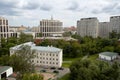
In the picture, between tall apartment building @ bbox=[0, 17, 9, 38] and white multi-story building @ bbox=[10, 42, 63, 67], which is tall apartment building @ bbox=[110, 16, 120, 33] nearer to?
tall apartment building @ bbox=[0, 17, 9, 38]

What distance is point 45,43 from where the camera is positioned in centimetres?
5672

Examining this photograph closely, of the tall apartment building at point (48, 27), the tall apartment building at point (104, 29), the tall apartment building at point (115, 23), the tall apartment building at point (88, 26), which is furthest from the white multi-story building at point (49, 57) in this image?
the tall apartment building at point (104, 29)

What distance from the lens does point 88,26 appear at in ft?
300

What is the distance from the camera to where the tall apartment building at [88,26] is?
89.2 metres

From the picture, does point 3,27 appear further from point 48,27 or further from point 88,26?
point 88,26

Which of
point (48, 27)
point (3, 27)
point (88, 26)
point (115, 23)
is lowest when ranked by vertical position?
point (3, 27)

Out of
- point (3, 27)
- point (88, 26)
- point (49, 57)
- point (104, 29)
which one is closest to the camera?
point (49, 57)

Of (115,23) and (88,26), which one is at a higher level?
(115,23)

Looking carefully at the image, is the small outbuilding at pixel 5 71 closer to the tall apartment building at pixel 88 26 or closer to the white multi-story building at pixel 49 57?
the white multi-story building at pixel 49 57

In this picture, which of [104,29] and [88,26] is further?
[104,29]

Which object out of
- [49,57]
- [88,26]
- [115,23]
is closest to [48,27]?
[88,26]

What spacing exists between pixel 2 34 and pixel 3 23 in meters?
4.63

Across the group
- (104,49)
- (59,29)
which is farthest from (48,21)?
(104,49)

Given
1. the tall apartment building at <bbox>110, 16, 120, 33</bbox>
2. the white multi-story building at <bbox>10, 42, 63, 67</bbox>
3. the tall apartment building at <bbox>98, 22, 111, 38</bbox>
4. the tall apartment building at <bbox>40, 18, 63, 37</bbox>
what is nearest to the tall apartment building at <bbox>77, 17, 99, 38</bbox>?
the tall apartment building at <bbox>110, 16, 120, 33</bbox>
